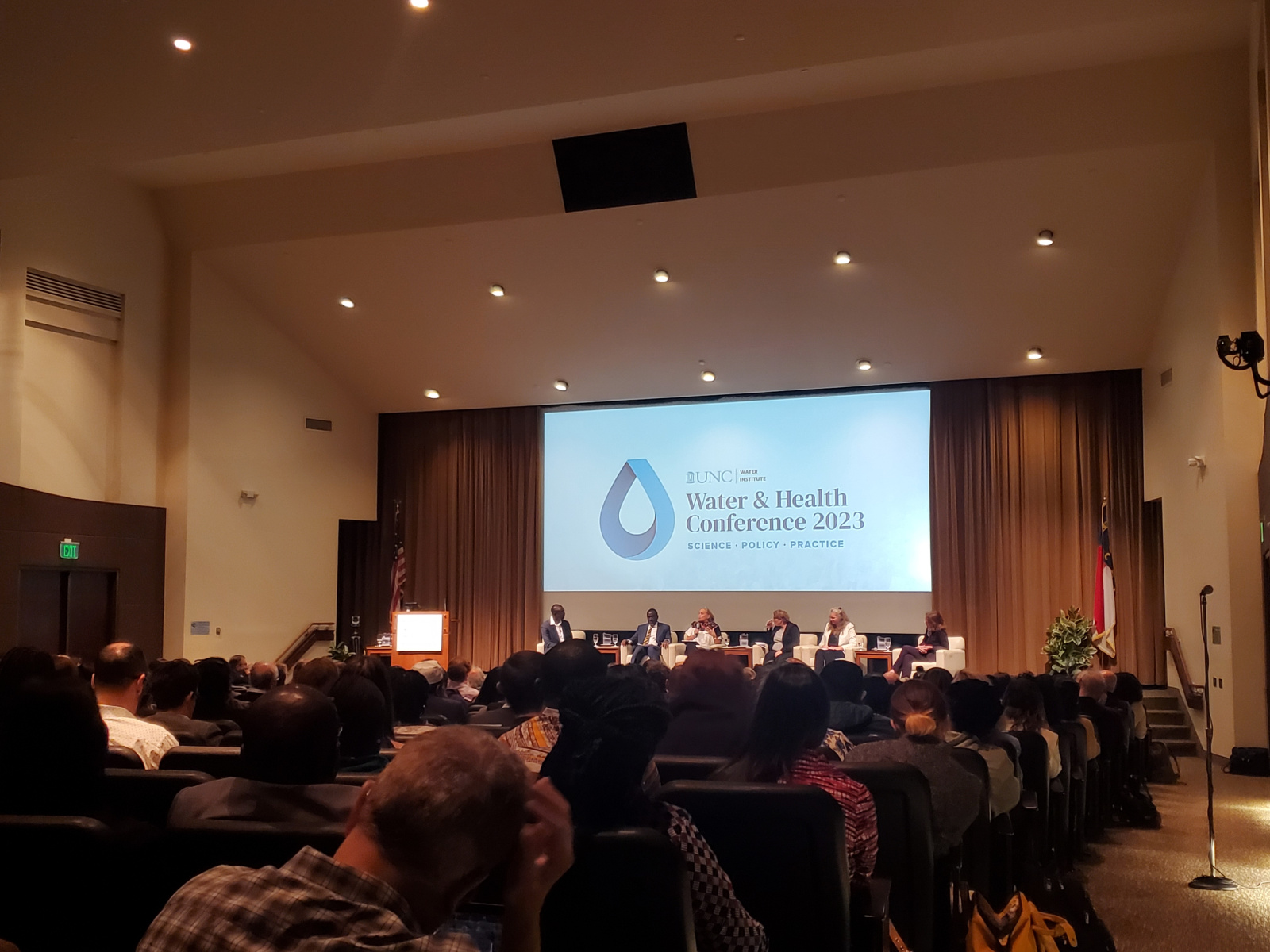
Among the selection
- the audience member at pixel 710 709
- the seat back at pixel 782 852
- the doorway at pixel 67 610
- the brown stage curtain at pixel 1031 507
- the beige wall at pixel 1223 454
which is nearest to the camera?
the seat back at pixel 782 852

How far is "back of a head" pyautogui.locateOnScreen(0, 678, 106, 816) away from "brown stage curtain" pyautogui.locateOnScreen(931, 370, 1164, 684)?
11479 mm

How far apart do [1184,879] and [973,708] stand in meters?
1.90

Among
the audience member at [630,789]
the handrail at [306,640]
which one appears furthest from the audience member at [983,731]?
the handrail at [306,640]

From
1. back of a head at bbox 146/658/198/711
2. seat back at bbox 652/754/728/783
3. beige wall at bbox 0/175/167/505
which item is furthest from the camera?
beige wall at bbox 0/175/167/505

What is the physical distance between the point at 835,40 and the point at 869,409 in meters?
6.89

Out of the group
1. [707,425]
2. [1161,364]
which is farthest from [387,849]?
[707,425]

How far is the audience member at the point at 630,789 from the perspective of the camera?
1746 millimetres

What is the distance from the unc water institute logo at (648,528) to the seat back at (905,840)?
36.3 feet

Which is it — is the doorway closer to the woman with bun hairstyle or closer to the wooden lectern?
the wooden lectern

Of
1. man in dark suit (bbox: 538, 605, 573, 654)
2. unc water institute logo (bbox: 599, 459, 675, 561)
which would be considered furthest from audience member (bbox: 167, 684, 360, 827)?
unc water institute logo (bbox: 599, 459, 675, 561)

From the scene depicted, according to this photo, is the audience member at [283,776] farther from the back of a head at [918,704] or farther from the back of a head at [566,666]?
the back of a head at [918,704]

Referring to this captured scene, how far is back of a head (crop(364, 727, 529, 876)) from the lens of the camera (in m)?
1.18

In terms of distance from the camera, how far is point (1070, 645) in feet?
37.4

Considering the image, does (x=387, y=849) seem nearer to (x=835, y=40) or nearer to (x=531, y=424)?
Result: (x=835, y=40)
